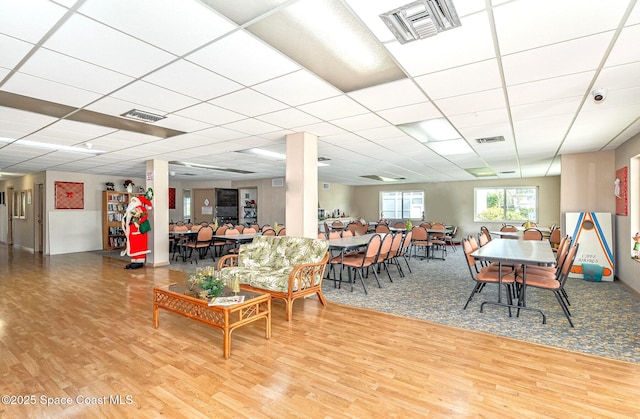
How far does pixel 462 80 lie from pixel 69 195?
428 inches

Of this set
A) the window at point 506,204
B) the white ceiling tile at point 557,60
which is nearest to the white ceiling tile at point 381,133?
the white ceiling tile at point 557,60

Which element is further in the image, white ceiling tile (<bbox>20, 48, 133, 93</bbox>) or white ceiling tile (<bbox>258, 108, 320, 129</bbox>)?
white ceiling tile (<bbox>258, 108, 320, 129</bbox>)

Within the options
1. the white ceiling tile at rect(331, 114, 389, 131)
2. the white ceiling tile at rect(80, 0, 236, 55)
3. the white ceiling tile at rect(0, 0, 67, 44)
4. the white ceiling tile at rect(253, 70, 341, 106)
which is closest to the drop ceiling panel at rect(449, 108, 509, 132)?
the white ceiling tile at rect(331, 114, 389, 131)

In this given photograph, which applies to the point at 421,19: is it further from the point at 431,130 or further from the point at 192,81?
the point at 431,130

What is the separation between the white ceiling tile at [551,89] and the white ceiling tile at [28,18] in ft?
11.7

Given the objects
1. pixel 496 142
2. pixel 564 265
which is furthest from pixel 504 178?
pixel 564 265

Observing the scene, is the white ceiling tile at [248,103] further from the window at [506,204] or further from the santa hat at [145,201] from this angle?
the window at [506,204]

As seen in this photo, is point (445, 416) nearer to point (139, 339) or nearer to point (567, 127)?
point (139, 339)

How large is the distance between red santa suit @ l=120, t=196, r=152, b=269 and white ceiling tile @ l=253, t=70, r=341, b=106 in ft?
16.9

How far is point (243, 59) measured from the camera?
8.13 ft

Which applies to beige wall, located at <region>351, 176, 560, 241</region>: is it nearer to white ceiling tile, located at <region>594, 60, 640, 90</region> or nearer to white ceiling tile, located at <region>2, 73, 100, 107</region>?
white ceiling tile, located at <region>594, 60, 640, 90</region>

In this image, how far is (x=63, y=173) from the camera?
9.24 meters

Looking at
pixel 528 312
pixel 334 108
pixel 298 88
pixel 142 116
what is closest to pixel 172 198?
pixel 142 116

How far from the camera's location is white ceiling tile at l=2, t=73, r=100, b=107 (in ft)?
9.29
